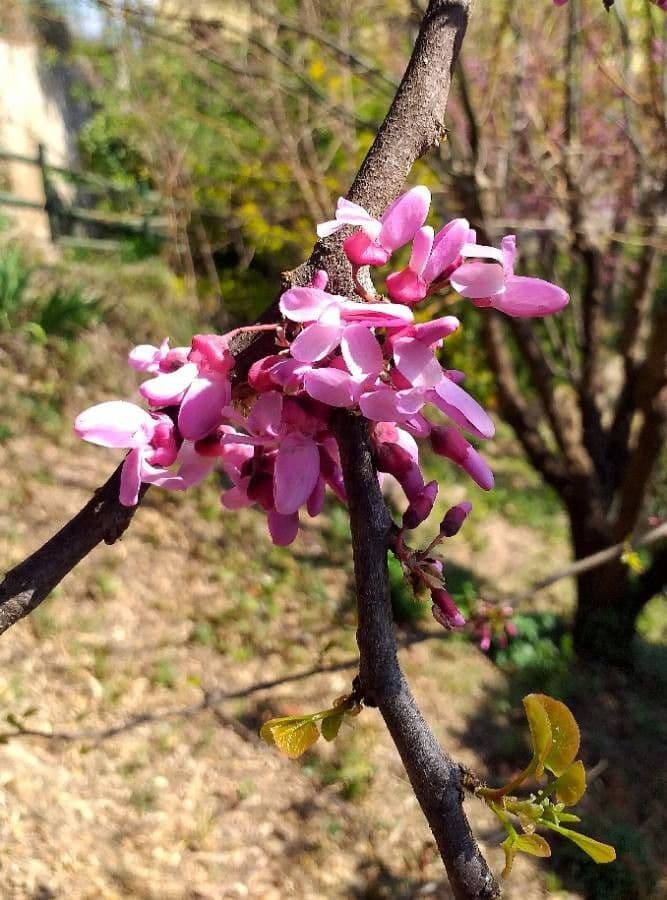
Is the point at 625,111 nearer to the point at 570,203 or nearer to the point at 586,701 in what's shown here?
the point at 570,203

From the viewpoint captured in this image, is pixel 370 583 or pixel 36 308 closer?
pixel 370 583

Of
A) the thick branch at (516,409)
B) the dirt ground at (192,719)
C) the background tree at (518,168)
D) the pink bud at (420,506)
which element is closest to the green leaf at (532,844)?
the pink bud at (420,506)

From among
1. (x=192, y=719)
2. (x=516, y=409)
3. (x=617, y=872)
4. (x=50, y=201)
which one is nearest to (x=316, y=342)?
(x=192, y=719)

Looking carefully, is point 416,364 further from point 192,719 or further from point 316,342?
point 192,719

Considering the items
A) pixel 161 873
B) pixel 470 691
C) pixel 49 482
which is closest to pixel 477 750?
pixel 470 691

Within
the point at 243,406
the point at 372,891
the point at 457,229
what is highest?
the point at 457,229

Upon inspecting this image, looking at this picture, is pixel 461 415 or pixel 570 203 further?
pixel 570 203

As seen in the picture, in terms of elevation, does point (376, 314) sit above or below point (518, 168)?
above
